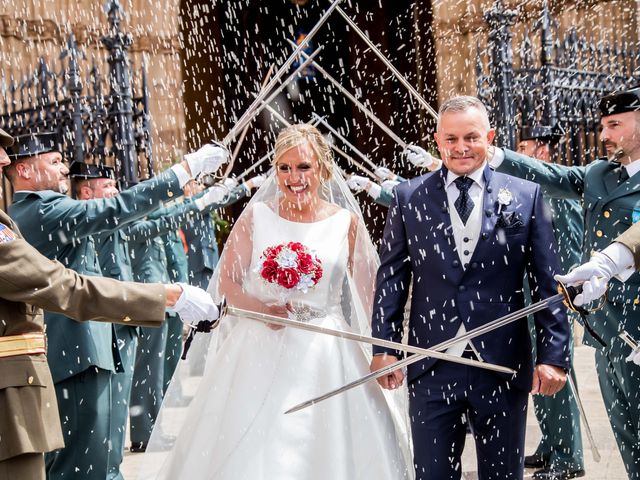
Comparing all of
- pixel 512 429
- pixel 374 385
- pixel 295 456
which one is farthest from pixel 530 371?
pixel 295 456

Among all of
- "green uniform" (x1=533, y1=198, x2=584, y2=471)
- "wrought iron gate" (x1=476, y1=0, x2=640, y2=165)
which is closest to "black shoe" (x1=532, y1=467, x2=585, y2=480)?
"green uniform" (x1=533, y1=198, x2=584, y2=471)

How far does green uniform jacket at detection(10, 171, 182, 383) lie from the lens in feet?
16.2

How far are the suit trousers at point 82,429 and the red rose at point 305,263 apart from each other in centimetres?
124

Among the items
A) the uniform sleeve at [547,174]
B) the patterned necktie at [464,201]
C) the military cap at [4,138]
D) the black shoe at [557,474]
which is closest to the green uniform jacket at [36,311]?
the military cap at [4,138]

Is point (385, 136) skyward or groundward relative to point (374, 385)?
skyward

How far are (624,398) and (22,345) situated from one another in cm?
280

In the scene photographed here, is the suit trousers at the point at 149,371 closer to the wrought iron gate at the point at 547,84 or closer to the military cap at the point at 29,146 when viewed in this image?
the military cap at the point at 29,146

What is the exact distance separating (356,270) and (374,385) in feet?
2.37

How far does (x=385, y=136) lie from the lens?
17922mm

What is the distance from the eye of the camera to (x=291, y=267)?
508cm

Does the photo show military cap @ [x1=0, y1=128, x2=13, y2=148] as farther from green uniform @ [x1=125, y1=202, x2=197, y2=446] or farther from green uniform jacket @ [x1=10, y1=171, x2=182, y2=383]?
green uniform @ [x1=125, y1=202, x2=197, y2=446]

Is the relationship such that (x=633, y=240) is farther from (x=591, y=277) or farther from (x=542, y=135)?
(x=542, y=135)

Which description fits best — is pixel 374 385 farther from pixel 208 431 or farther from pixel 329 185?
pixel 329 185

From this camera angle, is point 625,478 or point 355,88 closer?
point 625,478
